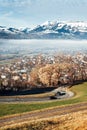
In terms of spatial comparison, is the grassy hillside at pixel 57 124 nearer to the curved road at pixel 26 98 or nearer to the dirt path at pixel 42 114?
the dirt path at pixel 42 114

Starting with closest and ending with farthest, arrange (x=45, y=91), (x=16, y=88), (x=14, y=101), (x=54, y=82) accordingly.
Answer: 1. (x=14, y=101)
2. (x=45, y=91)
3. (x=16, y=88)
4. (x=54, y=82)

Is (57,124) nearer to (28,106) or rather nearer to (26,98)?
(28,106)

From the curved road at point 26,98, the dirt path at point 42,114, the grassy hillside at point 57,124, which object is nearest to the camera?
the grassy hillside at point 57,124

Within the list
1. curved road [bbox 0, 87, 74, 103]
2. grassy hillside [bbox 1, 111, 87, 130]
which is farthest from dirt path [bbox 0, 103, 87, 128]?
curved road [bbox 0, 87, 74, 103]

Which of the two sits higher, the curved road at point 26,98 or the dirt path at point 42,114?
the dirt path at point 42,114

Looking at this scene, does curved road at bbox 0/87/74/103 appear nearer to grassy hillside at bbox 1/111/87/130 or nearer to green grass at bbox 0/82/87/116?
green grass at bbox 0/82/87/116

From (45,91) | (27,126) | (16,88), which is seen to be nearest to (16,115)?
(27,126)

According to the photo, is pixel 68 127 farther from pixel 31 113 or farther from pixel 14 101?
pixel 14 101

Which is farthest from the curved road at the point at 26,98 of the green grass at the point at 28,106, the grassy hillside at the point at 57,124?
the grassy hillside at the point at 57,124
